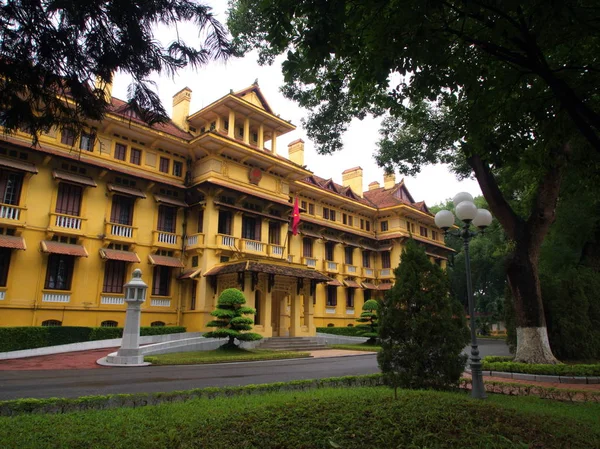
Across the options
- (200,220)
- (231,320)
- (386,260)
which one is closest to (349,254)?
(386,260)

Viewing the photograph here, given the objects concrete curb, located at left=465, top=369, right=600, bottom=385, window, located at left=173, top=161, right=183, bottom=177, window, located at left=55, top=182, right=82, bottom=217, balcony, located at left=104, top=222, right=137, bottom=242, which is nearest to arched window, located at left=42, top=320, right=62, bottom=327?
balcony, located at left=104, top=222, right=137, bottom=242

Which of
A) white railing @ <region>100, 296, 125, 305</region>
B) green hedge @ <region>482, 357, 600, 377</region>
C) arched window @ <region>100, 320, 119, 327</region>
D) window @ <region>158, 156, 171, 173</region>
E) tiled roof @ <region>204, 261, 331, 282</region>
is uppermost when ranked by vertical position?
window @ <region>158, 156, 171, 173</region>

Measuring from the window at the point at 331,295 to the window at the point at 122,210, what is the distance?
55.7 ft

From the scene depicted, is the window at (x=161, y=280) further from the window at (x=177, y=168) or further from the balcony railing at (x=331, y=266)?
the balcony railing at (x=331, y=266)

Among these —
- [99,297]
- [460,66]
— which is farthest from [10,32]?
[99,297]

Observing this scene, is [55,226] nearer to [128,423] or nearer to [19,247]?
[19,247]

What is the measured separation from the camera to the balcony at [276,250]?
27.5 metres

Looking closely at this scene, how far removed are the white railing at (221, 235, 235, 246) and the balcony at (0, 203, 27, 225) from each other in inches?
388

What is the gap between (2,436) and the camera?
4688mm

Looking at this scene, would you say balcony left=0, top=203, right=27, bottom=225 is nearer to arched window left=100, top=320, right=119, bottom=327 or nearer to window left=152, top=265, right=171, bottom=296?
arched window left=100, top=320, right=119, bottom=327

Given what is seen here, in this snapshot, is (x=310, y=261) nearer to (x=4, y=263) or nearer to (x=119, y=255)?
(x=119, y=255)

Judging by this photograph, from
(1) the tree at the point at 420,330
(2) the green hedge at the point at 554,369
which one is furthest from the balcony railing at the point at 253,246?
(1) the tree at the point at 420,330

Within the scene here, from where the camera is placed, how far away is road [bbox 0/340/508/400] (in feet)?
30.5

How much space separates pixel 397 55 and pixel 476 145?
9.54 feet
